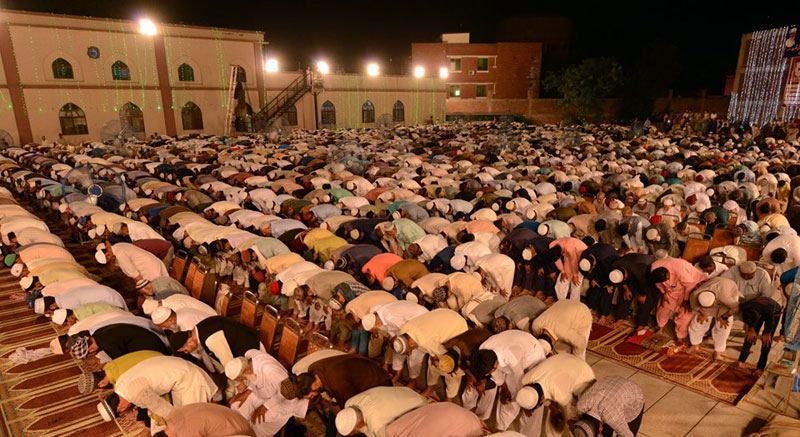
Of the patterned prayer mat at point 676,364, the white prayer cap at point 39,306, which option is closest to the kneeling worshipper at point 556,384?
the patterned prayer mat at point 676,364

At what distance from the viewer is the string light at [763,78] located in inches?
943

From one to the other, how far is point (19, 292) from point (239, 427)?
252 inches

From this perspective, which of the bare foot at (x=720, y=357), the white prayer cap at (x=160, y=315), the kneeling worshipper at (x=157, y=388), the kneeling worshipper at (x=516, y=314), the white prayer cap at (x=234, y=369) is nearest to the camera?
the kneeling worshipper at (x=157, y=388)

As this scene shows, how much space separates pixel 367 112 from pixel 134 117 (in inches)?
561

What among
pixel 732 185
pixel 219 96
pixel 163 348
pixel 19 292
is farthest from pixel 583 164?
pixel 219 96

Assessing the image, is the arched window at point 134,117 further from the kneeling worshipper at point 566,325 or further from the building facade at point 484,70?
the kneeling worshipper at point 566,325

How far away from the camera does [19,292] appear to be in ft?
25.4

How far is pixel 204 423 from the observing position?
11.5 ft

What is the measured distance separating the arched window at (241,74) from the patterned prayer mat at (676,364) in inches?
999

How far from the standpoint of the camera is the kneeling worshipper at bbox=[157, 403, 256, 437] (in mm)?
3455

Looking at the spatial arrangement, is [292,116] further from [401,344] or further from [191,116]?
[401,344]

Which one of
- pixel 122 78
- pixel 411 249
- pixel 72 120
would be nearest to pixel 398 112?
pixel 122 78

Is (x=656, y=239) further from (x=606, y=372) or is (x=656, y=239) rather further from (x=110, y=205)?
(x=110, y=205)

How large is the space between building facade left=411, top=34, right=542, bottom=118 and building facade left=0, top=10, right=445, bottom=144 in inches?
488
